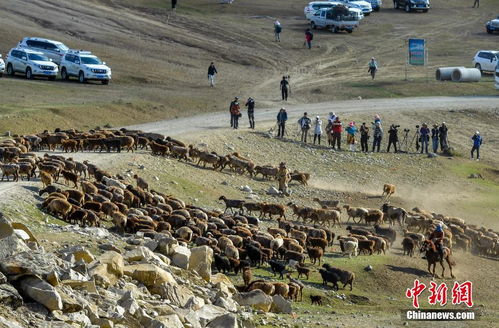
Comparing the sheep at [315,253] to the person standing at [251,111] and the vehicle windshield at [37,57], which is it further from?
the vehicle windshield at [37,57]

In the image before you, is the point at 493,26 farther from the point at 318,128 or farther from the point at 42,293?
the point at 42,293

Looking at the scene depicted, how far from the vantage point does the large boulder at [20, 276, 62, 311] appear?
20.0m

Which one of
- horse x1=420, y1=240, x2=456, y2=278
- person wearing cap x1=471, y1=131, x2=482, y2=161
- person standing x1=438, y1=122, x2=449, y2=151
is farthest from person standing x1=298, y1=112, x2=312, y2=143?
horse x1=420, y1=240, x2=456, y2=278

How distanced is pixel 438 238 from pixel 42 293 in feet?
59.8

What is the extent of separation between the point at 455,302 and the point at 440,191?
1868 centimetres

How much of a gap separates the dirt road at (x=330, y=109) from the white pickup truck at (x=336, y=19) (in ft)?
50.5

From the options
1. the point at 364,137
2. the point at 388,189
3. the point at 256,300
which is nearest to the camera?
the point at 256,300

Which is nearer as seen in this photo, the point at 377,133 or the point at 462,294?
the point at 462,294

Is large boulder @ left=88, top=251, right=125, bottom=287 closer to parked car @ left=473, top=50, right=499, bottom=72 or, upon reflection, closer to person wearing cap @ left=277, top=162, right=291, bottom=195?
person wearing cap @ left=277, top=162, right=291, bottom=195

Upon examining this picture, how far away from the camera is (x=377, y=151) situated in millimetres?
53969

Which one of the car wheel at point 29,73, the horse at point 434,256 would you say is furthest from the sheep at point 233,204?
the car wheel at point 29,73

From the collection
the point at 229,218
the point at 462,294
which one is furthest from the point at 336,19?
the point at 462,294

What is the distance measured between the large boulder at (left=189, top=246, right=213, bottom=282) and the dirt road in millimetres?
23078

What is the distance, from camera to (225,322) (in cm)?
2273
